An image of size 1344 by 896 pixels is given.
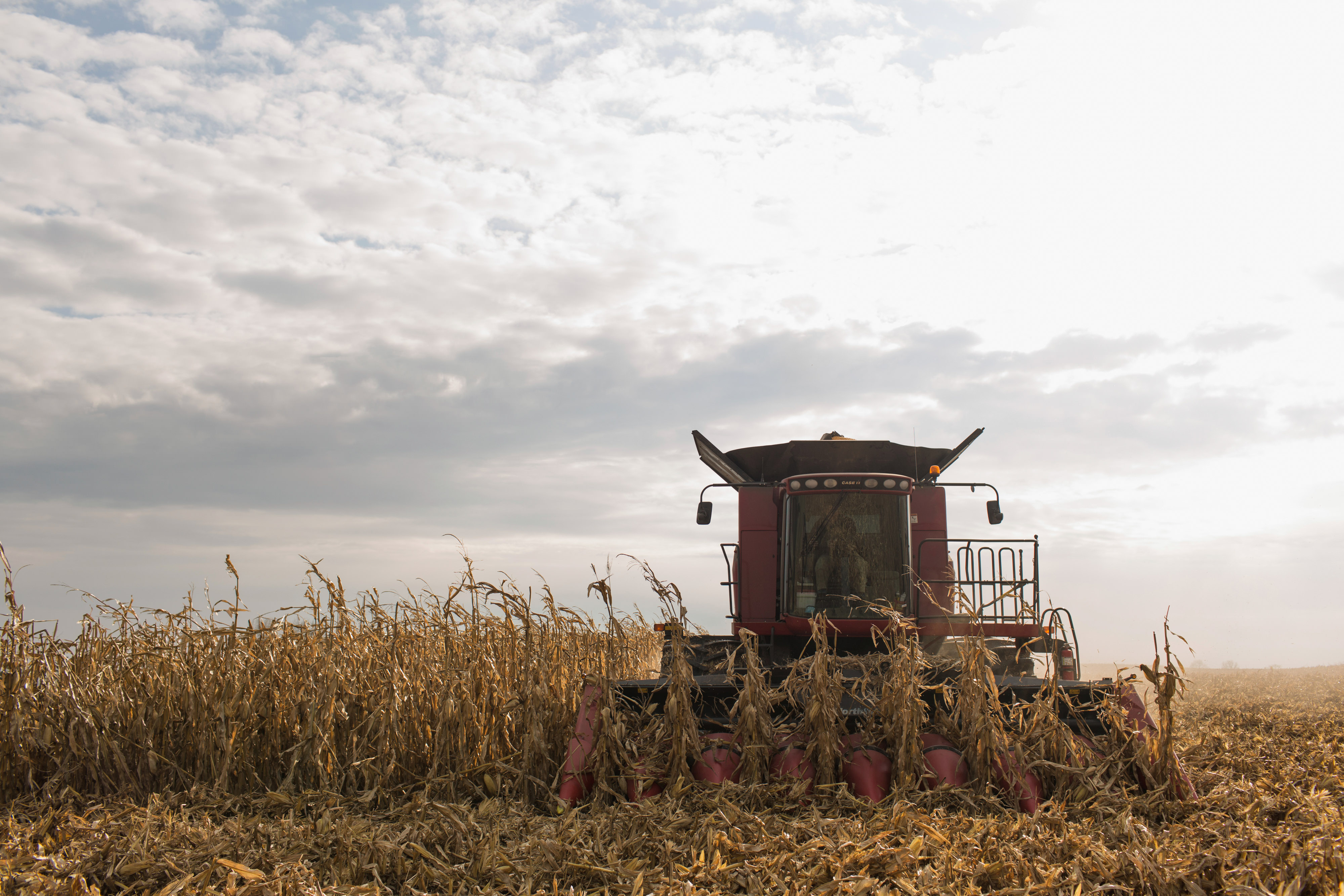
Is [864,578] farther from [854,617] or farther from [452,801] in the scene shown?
[452,801]

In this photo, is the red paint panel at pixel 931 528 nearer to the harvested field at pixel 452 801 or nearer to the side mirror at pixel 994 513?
the side mirror at pixel 994 513

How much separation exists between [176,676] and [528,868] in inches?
152

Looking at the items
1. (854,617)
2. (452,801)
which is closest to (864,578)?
(854,617)

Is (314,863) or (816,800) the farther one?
(816,800)

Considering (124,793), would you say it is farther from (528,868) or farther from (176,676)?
(528,868)

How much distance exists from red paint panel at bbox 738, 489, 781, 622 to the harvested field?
2.02 m

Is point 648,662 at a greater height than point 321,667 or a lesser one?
lesser

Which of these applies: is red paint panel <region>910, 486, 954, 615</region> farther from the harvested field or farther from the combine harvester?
the harvested field

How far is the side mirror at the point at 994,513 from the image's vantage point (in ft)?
28.3

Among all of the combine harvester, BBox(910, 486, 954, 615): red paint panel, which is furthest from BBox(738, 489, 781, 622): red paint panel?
BBox(910, 486, 954, 615): red paint panel

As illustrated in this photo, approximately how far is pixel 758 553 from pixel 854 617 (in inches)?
67.8

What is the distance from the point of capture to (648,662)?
1491 centimetres

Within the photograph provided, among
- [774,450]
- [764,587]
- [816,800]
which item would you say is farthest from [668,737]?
[774,450]

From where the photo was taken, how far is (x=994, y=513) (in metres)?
8.67
